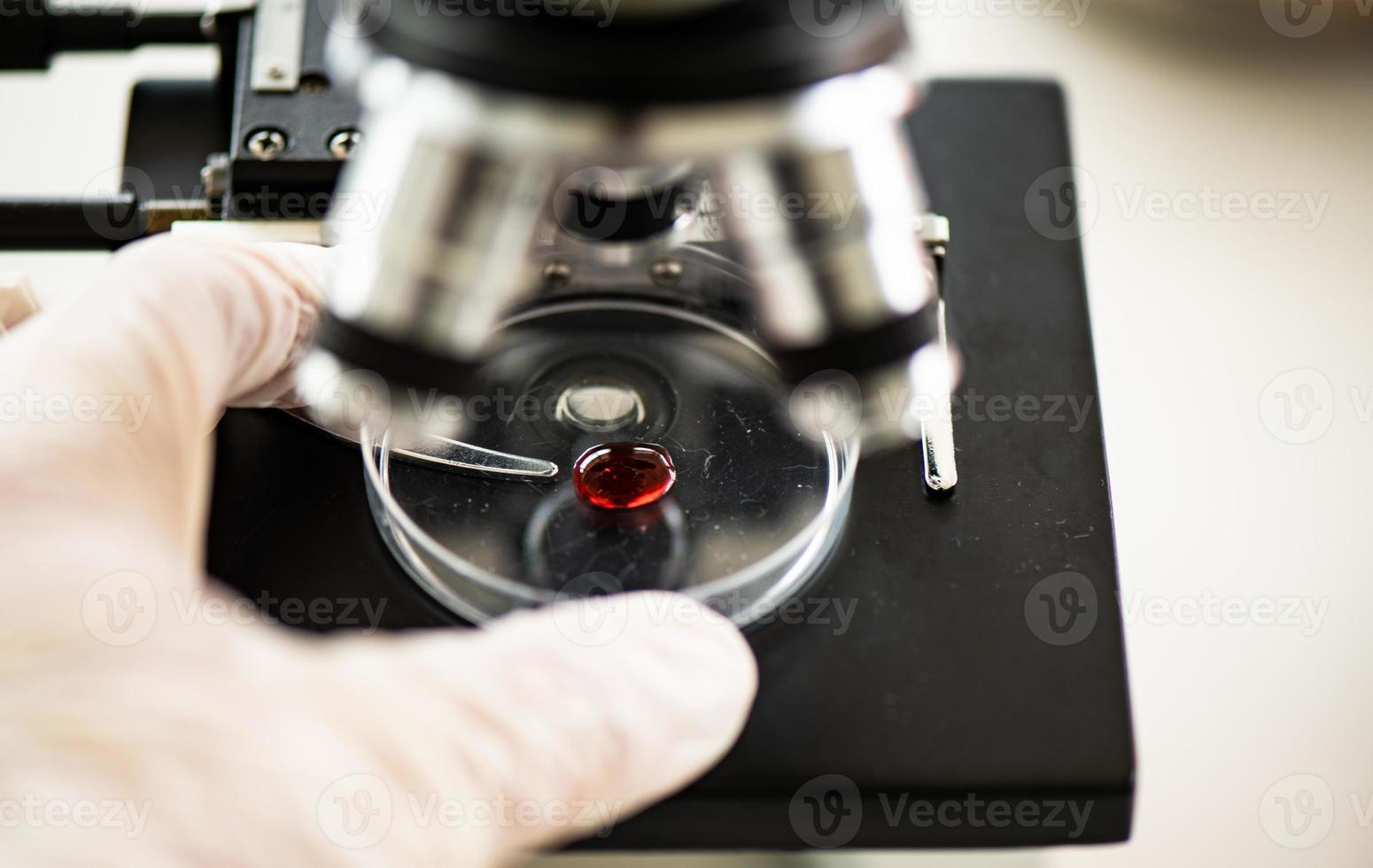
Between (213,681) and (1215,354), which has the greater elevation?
(1215,354)

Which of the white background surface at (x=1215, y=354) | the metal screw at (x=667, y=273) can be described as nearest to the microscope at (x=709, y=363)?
the metal screw at (x=667, y=273)

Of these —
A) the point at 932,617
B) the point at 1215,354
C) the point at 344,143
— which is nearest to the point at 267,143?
the point at 344,143

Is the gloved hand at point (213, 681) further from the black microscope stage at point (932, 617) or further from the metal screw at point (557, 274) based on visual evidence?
the metal screw at point (557, 274)

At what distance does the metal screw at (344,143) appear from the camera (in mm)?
1128

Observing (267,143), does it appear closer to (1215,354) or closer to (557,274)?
(557,274)

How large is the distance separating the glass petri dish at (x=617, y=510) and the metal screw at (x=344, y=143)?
20 centimetres

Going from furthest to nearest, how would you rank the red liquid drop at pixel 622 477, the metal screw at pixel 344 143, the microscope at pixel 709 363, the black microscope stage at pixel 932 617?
the metal screw at pixel 344 143 → the red liquid drop at pixel 622 477 → the black microscope stage at pixel 932 617 → the microscope at pixel 709 363

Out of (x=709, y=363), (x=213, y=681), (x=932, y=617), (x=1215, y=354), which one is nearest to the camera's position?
(x=213, y=681)

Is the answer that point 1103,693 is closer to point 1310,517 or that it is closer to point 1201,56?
point 1310,517

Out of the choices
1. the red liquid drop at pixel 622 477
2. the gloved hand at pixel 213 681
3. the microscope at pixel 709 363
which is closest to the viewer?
the microscope at pixel 709 363

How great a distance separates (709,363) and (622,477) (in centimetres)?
14

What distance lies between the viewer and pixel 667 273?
1.15m

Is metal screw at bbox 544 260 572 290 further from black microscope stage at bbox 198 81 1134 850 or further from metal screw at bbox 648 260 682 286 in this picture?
black microscope stage at bbox 198 81 1134 850

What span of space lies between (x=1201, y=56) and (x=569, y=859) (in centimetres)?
114
